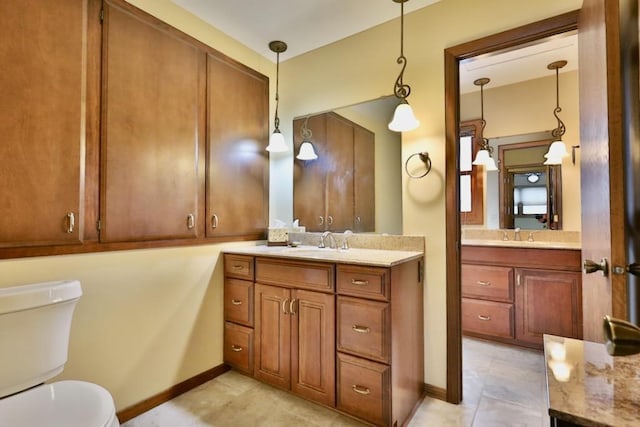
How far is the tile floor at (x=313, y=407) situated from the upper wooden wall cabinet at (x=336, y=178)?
3.99 ft

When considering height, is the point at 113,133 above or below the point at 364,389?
above

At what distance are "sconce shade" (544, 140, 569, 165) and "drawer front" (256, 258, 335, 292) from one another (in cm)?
254

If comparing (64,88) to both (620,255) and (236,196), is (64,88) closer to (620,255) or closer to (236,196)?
(236,196)

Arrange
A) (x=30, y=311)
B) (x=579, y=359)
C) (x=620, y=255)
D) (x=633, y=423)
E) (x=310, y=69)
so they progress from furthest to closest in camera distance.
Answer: (x=310, y=69) < (x=30, y=311) < (x=620, y=255) < (x=579, y=359) < (x=633, y=423)

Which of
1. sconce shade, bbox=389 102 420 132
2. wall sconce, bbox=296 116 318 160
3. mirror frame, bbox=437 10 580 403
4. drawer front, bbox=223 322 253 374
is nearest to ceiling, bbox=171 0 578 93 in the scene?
mirror frame, bbox=437 10 580 403

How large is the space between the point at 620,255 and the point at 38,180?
91.5 inches

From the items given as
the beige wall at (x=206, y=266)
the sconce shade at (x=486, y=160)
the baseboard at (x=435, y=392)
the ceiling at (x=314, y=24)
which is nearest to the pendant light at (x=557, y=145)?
the ceiling at (x=314, y=24)

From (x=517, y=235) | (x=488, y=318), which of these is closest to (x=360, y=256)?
(x=488, y=318)

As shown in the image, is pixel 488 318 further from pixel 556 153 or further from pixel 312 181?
pixel 312 181

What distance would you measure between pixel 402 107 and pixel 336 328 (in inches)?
53.5

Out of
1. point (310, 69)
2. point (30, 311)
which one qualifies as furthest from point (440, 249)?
point (30, 311)

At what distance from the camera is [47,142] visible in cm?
148

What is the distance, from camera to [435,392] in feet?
6.47

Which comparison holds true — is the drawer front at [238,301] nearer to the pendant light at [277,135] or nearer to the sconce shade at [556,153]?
the pendant light at [277,135]
